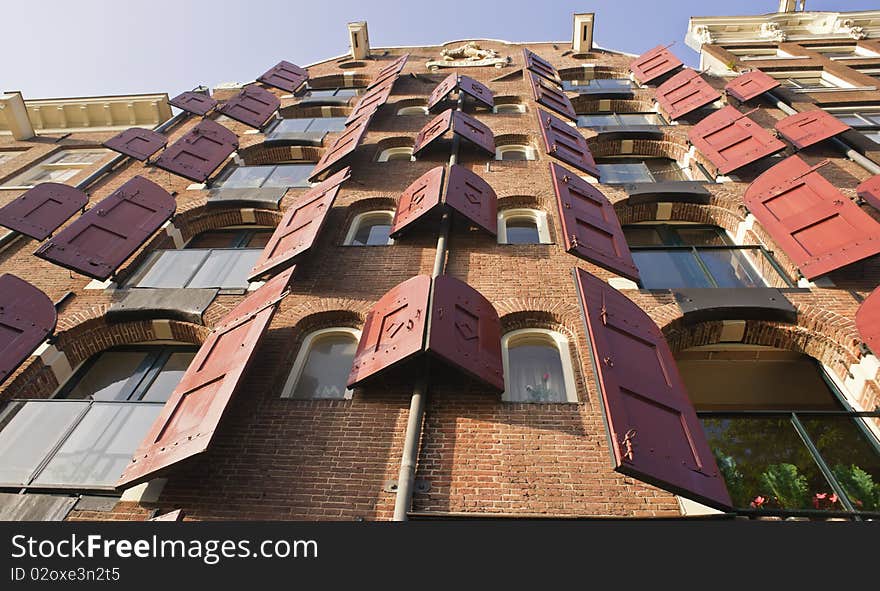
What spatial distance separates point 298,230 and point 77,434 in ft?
16.5

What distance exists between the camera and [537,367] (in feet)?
25.9

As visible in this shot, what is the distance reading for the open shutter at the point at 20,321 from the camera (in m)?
7.74

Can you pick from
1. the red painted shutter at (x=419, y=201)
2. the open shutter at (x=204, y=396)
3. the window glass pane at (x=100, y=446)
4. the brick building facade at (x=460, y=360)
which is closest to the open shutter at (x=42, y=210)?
the brick building facade at (x=460, y=360)

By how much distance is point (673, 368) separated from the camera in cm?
685

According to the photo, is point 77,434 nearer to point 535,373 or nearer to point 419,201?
point 535,373

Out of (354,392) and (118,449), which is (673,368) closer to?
(354,392)

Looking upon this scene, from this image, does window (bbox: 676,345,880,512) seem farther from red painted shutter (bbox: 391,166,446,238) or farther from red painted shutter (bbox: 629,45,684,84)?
red painted shutter (bbox: 629,45,684,84)

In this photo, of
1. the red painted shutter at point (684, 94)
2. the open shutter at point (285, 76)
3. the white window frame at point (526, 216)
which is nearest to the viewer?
the white window frame at point (526, 216)

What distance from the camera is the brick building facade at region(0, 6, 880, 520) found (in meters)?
6.00

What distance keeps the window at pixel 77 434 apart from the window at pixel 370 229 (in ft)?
15.5

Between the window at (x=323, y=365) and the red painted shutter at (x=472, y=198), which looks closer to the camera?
the window at (x=323, y=365)

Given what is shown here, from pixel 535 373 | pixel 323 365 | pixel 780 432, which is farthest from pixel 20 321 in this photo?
pixel 780 432

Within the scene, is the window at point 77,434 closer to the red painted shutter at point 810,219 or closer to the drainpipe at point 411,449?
the drainpipe at point 411,449

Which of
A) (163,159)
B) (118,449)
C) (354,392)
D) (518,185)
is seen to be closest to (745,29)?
(518,185)
